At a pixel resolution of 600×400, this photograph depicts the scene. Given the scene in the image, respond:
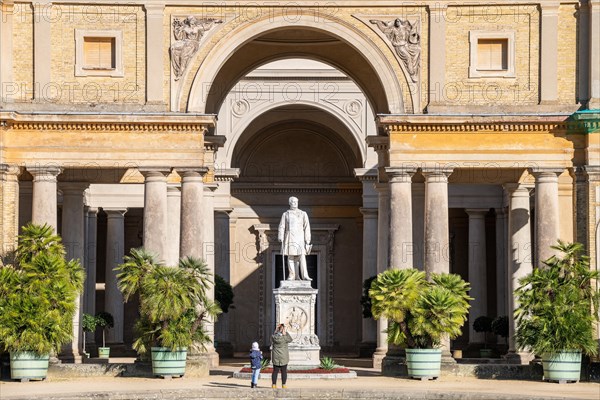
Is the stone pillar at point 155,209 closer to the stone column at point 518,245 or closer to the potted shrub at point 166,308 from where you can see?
the potted shrub at point 166,308

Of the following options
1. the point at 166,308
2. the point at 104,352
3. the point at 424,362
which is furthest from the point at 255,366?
the point at 104,352

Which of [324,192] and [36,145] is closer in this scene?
[36,145]

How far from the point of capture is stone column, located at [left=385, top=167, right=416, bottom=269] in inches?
1641

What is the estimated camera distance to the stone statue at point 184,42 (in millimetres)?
42031

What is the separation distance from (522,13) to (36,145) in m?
13.9

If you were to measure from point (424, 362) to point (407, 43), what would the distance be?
29.7 ft

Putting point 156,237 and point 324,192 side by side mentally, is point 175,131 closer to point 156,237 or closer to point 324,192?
point 156,237

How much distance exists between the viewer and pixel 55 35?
138 feet

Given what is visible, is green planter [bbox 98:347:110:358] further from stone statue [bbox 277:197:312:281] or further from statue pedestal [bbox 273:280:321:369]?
statue pedestal [bbox 273:280:321:369]

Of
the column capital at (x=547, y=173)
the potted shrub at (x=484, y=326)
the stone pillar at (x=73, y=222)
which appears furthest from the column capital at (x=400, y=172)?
the potted shrub at (x=484, y=326)

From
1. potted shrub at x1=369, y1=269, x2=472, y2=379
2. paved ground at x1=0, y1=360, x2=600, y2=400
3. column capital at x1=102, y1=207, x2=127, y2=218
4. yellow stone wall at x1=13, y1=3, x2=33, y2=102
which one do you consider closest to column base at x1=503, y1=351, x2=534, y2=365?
paved ground at x1=0, y1=360, x2=600, y2=400

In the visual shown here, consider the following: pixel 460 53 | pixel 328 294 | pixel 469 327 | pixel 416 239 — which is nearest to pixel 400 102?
pixel 460 53

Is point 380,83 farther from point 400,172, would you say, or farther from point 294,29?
point 400,172

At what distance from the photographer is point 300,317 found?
1581 inches
